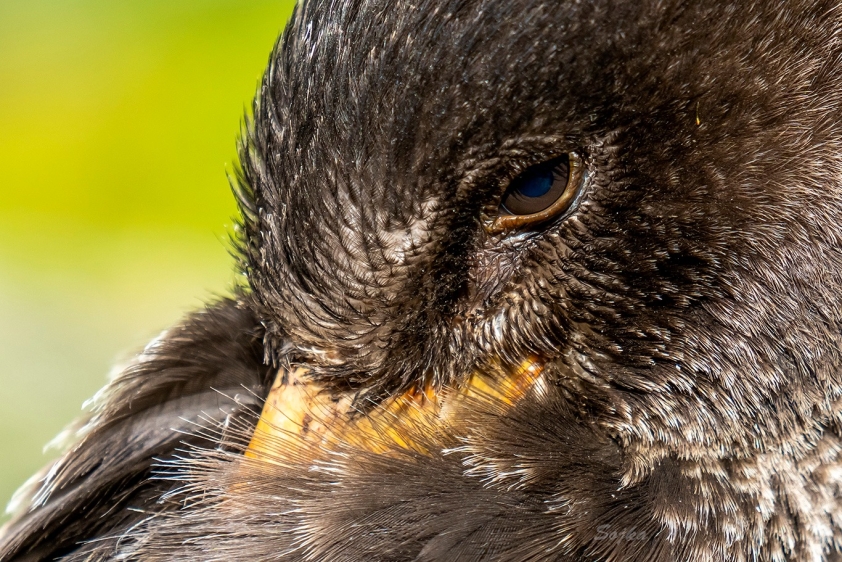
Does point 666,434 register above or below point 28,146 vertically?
below

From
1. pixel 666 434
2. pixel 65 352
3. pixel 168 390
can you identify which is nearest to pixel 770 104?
pixel 666 434

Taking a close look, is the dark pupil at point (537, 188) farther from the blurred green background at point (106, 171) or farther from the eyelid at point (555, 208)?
the blurred green background at point (106, 171)

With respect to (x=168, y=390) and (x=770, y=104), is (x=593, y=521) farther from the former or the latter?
(x=168, y=390)

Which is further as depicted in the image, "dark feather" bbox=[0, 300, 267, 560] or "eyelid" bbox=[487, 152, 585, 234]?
"dark feather" bbox=[0, 300, 267, 560]

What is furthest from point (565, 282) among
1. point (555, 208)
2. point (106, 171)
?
point (106, 171)
